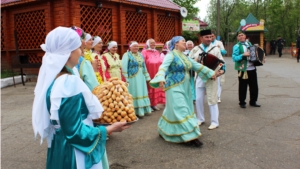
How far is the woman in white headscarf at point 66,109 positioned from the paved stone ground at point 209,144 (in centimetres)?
189

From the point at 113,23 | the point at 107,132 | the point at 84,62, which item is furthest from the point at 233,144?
the point at 113,23

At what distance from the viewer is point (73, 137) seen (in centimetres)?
196

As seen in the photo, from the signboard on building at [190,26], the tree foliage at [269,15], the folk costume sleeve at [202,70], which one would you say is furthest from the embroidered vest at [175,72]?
the tree foliage at [269,15]

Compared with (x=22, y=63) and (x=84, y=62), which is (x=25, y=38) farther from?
(x=84, y=62)

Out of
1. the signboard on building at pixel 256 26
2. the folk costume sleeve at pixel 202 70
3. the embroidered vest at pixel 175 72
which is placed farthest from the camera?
the signboard on building at pixel 256 26

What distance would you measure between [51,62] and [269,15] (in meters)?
37.7

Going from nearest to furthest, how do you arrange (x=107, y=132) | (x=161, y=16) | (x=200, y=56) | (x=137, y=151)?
(x=107, y=132) < (x=137, y=151) < (x=200, y=56) < (x=161, y=16)

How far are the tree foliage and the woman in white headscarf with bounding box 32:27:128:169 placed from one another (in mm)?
36125

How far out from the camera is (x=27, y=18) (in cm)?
1193

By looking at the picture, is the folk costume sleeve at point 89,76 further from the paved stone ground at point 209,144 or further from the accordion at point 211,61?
the accordion at point 211,61

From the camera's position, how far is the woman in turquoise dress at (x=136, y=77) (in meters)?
7.00

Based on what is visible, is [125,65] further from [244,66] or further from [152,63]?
[244,66]

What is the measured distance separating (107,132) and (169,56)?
9.49 feet

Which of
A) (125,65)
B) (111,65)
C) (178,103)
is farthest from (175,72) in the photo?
(111,65)
